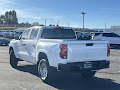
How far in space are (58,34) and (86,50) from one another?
2215 mm

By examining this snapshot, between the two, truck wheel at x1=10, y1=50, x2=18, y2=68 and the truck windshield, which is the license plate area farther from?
truck wheel at x1=10, y1=50, x2=18, y2=68

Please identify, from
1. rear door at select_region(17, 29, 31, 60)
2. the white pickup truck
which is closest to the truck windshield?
the white pickup truck

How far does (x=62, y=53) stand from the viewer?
618cm

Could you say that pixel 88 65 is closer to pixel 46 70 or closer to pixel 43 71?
pixel 46 70

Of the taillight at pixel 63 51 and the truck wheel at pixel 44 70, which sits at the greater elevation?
the taillight at pixel 63 51

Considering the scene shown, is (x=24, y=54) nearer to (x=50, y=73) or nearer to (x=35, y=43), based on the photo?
(x=35, y=43)

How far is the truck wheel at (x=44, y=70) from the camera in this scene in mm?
6855

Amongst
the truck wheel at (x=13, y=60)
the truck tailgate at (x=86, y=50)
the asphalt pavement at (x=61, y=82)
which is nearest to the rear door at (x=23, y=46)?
the truck wheel at (x=13, y=60)

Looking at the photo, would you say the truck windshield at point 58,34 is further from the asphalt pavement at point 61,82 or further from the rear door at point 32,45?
the asphalt pavement at point 61,82

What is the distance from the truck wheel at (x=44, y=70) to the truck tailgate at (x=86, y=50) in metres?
1.04

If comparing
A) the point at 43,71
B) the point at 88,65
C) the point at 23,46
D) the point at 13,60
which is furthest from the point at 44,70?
the point at 13,60

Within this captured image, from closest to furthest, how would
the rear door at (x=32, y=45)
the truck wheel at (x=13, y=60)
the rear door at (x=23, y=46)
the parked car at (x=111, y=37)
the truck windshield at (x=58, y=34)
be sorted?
1. the rear door at (x=32, y=45)
2. the truck windshield at (x=58, y=34)
3. the rear door at (x=23, y=46)
4. the truck wheel at (x=13, y=60)
5. the parked car at (x=111, y=37)

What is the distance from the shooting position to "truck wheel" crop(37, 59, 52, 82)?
6855mm

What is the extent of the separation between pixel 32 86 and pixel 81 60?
1.87 meters
